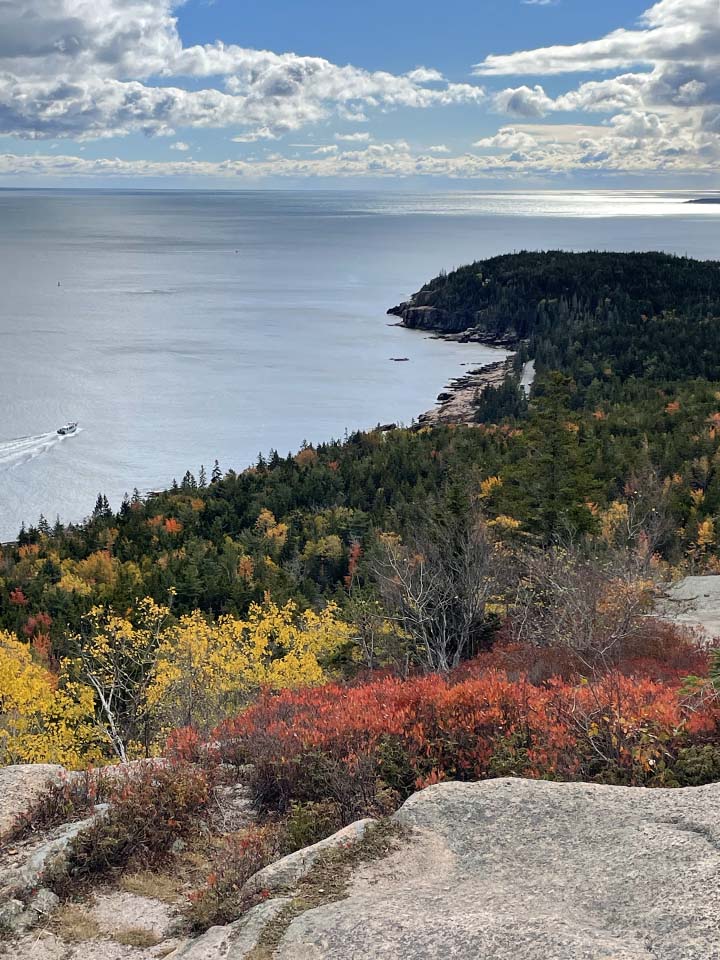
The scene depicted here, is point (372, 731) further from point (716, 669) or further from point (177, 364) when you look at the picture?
point (177, 364)

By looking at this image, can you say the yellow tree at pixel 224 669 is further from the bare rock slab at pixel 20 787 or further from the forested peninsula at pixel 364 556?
the bare rock slab at pixel 20 787

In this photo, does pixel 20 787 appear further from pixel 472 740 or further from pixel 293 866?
pixel 472 740

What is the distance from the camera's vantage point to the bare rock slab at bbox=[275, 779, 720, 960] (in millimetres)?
9703

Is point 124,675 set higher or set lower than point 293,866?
lower

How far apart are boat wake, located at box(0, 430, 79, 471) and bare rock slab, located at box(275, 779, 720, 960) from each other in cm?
11956

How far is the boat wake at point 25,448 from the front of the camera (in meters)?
123

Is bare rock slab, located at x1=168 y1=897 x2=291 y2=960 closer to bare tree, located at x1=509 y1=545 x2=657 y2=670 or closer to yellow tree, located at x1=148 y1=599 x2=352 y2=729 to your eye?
bare tree, located at x1=509 y1=545 x2=657 y2=670

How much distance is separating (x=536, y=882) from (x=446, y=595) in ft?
82.5

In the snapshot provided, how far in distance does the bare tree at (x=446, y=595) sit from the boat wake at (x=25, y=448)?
97.3 meters

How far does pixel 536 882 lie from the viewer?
11367 mm

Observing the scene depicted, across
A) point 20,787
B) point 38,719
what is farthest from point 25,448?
point 20,787

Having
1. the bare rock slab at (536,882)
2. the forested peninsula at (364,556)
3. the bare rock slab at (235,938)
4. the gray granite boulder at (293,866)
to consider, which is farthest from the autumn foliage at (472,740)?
the forested peninsula at (364,556)

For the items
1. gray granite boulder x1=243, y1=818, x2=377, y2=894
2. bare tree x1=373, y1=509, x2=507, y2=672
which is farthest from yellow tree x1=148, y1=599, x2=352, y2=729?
gray granite boulder x1=243, y1=818, x2=377, y2=894

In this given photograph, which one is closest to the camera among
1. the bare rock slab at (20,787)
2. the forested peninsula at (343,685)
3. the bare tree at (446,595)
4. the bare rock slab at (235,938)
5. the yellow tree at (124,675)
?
the bare rock slab at (235,938)
